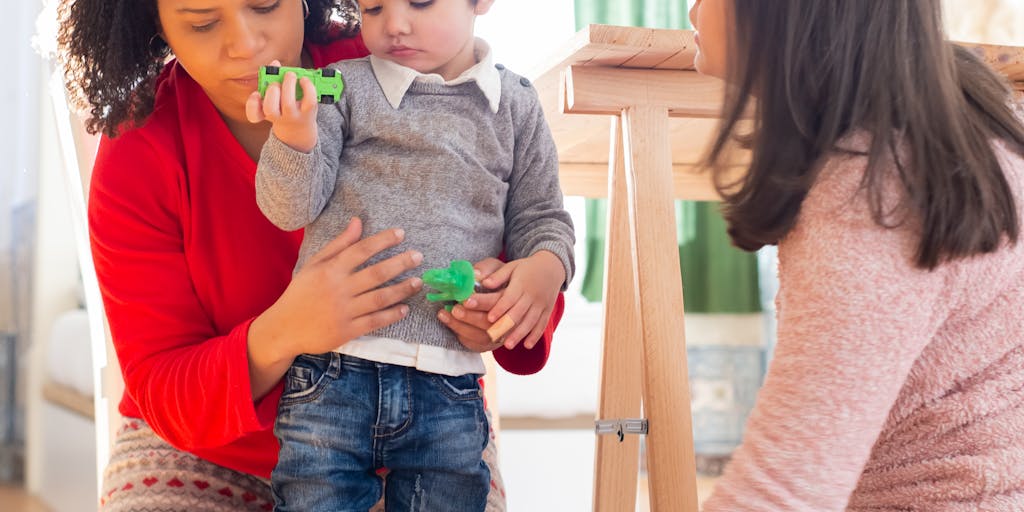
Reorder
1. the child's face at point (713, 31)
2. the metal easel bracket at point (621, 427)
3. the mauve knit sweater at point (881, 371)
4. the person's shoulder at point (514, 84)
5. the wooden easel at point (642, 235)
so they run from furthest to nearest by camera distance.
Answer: the metal easel bracket at point (621, 427)
the wooden easel at point (642, 235)
the person's shoulder at point (514, 84)
the child's face at point (713, 31)
the mauve knit sweater at point (881, 371)

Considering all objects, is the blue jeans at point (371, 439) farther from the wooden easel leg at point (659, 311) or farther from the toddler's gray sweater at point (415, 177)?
the wooden easel leg at point (659, 311)

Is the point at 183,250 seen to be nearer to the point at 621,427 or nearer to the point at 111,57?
the point at 111,57

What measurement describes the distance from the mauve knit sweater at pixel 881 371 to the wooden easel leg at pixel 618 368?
54 cm

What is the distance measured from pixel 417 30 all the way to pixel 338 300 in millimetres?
298

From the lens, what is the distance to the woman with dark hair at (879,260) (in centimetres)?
79

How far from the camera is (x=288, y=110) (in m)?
0.91

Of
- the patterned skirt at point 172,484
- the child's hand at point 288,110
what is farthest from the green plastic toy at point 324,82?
the patterned skirt at point 172,484

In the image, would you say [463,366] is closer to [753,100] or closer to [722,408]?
[753,100]

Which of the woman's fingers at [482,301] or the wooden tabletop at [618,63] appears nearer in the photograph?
the woman's fingers at [482,301]

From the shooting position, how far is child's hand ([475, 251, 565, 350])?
103 cm

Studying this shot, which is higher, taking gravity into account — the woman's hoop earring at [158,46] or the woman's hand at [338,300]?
the woman's hoop earring at [158,46]

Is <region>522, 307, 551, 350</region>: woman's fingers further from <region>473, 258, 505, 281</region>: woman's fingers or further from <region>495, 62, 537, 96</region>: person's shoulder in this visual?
<region>495, 62, 537, 96</region>: person's shoulder

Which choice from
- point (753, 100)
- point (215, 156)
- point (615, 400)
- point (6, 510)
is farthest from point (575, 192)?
point (6, 510)

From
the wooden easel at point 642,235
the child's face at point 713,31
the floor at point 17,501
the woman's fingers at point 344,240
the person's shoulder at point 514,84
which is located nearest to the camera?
the child's face at point 713,31
